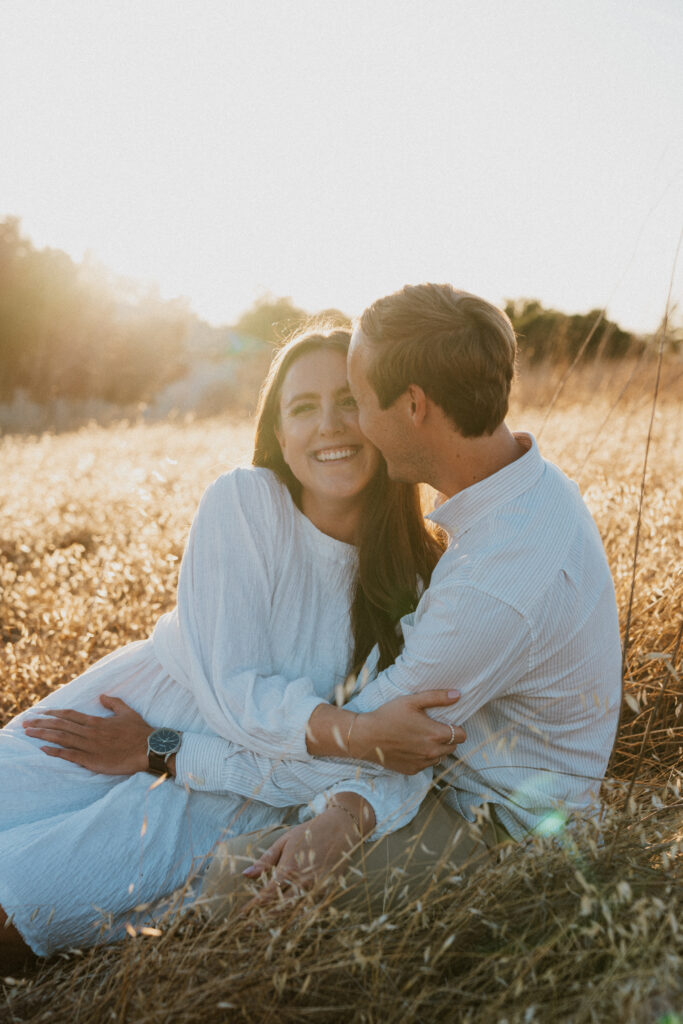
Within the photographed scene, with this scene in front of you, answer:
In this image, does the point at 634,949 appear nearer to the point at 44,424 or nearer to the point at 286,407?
the point at 286,407

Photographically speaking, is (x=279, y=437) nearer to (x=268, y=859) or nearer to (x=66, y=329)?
(x=268, y=859)

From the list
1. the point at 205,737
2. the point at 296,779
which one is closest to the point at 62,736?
the point at 205,737

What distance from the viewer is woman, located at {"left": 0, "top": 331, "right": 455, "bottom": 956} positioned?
2.28 metres

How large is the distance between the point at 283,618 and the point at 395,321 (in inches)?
40.8

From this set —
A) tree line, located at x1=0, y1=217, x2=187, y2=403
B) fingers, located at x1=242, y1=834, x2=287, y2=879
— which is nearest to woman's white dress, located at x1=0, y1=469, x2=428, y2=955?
fingers, located at x1=242, y1=834, x2=287, y2=879

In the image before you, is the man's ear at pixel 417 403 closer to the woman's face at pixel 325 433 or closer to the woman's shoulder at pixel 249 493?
the woman's face at pixel 325 433

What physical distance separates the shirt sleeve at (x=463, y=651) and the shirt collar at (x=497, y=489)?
282mm

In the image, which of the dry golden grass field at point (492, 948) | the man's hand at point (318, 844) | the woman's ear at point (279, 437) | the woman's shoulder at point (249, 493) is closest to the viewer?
the dry golden grass field at point (492, 948)

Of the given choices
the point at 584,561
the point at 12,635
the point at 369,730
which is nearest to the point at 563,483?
the point at 584,561

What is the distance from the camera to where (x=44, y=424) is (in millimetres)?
21547

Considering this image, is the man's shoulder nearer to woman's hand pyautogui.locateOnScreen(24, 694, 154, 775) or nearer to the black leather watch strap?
the black leather watch strap

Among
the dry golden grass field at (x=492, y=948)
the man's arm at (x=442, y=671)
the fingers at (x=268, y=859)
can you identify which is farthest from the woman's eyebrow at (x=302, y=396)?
the fingers at (x=268, y=859)

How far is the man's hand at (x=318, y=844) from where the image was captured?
190cm

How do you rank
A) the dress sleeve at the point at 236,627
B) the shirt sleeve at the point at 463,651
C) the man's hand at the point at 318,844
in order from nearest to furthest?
the man's hand at the point at 318,844 < the shirt sleeve at the point at 463,651 < the dress sleeve at the point at 236,627
